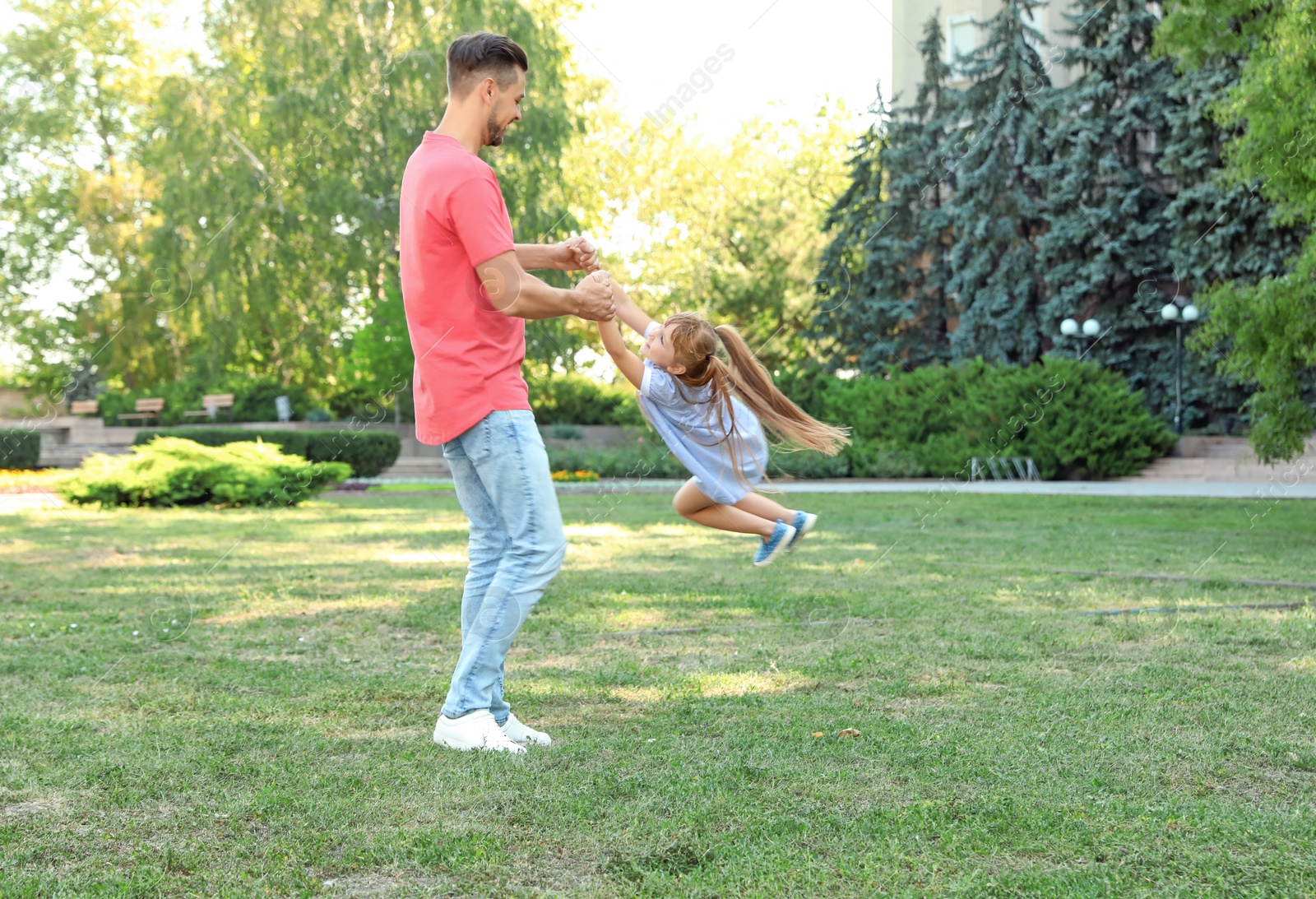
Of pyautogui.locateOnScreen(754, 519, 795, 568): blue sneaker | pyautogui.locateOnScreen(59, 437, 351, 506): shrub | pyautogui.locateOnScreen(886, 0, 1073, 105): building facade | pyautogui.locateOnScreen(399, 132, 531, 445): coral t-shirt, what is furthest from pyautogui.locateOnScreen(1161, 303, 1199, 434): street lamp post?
pyautogui.locateOnScreen(399, 132, 531, 445): coral t-shirt

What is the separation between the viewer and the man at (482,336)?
3.78 m

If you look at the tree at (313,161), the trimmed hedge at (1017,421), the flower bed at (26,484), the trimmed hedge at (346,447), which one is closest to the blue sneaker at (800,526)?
the flower bed at (26,484)

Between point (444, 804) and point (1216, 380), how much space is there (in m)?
26.6

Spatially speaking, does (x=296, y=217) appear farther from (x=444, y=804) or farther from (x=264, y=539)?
(x=444, y=804)

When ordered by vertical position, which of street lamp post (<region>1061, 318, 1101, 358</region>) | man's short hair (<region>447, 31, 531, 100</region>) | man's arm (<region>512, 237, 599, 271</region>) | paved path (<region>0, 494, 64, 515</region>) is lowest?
paved path (<region>0, 494, 64, 515</region>)

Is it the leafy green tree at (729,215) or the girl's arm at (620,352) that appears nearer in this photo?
the girl's arm at (620,352)

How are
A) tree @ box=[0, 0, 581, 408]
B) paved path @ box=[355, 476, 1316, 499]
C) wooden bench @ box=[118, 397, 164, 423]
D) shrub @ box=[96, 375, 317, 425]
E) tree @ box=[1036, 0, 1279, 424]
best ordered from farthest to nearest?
wooden bench @ box=[118, 397, 164, 423] < shrub @ box=[96, 375, 317, 425] < tree @ box=[0, 0, 581, 408] < tree @ box=[1036, 0, 1279, 424] < paved path @ box=[355, 476, 1316, 499]

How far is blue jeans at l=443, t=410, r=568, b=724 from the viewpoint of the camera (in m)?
3.90

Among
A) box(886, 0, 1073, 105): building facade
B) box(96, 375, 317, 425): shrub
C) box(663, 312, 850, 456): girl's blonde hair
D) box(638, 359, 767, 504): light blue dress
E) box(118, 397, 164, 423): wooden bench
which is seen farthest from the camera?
box(118, 397, 164, 423): wooden bench

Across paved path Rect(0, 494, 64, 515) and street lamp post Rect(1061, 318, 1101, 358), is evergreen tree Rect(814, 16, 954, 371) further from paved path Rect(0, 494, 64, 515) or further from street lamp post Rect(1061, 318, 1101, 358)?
paved path Rect(0, 494, 64, 515)

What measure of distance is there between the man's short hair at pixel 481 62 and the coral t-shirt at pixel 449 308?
203mm

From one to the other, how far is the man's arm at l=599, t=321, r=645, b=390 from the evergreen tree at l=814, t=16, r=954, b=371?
25.7m

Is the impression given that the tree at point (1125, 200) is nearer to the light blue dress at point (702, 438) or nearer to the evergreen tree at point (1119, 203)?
the evergreen tree at point (1119, 203)

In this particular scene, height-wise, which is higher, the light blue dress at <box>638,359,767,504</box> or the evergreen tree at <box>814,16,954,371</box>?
the evergreen tree at <box>814,16,954,371</box>
